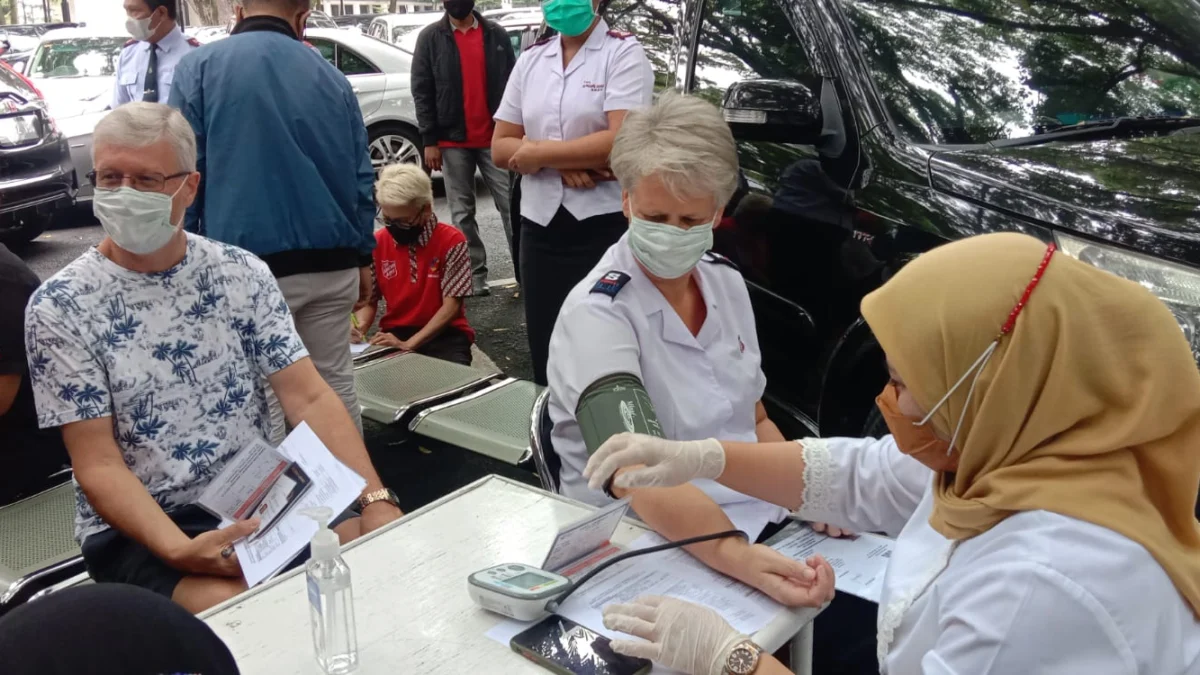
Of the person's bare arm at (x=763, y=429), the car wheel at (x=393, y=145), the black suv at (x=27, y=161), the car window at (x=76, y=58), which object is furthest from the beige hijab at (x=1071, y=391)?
the car window at (x=76, y=58)

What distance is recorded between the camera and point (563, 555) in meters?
1.67

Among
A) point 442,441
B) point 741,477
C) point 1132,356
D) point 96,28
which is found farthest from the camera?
point 96,28

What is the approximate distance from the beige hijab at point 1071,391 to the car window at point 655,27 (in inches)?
102

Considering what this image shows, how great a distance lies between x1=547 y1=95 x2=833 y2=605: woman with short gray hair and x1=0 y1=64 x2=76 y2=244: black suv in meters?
7.31

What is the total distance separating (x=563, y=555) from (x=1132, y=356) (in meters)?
0.89

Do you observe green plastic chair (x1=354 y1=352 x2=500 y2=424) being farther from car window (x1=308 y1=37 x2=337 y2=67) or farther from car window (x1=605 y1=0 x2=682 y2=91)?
car window (x1=308 y1=37 x2=337 y2=67)

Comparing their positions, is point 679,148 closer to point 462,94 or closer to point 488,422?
point 488,422

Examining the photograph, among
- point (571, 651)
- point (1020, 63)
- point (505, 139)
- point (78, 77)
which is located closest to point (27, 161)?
point (78, 77)

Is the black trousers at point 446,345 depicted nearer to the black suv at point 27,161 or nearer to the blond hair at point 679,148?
the blond hair at point 679,148

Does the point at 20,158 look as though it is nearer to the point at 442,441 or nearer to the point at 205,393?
the point at 442,441

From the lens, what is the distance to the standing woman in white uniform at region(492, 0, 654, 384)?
11.4ft

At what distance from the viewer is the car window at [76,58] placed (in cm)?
1033

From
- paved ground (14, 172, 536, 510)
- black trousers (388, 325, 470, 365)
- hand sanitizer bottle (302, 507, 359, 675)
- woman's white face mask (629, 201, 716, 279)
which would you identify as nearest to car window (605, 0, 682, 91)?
black trousers (388, 325, 470, 365)

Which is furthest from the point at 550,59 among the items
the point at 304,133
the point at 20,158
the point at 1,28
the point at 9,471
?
the point at 1,28
